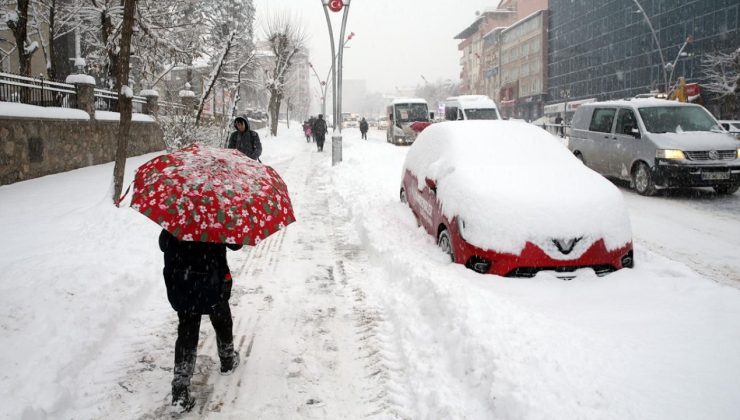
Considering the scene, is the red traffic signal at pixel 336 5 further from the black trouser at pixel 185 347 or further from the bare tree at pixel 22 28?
the black trouser at pixel 185 347

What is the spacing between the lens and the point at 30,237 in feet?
21.6

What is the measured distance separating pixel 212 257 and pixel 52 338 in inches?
68.1

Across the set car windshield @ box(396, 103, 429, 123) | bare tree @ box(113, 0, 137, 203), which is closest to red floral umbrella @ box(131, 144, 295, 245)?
bare tree @ box(113, 0, 137, 203)

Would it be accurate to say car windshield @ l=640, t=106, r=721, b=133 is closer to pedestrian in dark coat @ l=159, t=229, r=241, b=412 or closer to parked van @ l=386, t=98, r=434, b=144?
pedestrian in dark coat @ l=159, t=229, r=241, b=412

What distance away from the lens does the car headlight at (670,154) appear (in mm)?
9586

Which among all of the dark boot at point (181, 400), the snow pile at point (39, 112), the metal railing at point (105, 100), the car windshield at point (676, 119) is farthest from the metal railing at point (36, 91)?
the car windshield at point (676, 119)

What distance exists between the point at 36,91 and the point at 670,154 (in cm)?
1419

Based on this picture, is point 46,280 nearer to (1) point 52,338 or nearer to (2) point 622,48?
(1) point 52,338

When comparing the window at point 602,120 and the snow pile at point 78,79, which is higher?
the snow pile at point 78,79

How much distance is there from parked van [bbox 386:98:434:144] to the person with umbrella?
2608 centimetres

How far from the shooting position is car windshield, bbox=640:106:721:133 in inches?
410

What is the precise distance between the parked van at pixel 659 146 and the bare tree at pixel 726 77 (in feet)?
104

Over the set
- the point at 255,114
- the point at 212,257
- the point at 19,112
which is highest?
the point at 255,114

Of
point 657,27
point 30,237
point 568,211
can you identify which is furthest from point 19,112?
point 657,27
